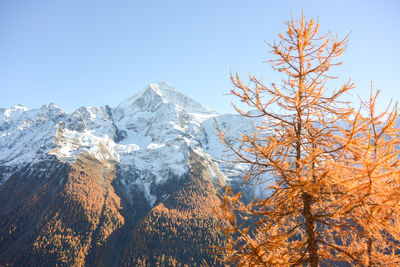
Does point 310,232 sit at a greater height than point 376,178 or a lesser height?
lesser

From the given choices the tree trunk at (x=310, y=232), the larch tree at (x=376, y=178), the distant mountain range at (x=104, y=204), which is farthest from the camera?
the distant mountain range at (x=104, y=204)

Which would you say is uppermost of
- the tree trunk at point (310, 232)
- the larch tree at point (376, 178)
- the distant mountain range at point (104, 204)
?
the larch tree at point (376, 178)

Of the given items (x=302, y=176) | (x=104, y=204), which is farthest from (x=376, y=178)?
(x=104, y=204)

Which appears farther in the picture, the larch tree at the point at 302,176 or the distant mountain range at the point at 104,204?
the distant mountain range at the point at 104,204

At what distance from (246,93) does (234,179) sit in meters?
185

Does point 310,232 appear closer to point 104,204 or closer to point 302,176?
point 302,176

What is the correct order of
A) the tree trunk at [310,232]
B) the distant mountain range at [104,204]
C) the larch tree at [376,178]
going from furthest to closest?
the distant mountain range at [104,204] < the tree trunk at [310,232] < the larch tree at [376,178]

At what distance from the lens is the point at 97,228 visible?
118m

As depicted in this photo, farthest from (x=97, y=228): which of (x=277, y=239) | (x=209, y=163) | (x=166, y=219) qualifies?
(x=277, y=239)

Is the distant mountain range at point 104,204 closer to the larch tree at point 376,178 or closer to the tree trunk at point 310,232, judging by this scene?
the tree trunk at point 310,232

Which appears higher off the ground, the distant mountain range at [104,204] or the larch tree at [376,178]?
the larch tree at [376,178]

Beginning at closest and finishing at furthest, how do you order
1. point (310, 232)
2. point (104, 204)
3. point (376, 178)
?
point (376, 178), point (310, 232), point (104, 204)

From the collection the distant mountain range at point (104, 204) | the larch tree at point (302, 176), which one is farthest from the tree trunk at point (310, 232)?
the distant mountain range at point (104, 204)

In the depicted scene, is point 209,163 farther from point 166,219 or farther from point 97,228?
point 97,228
